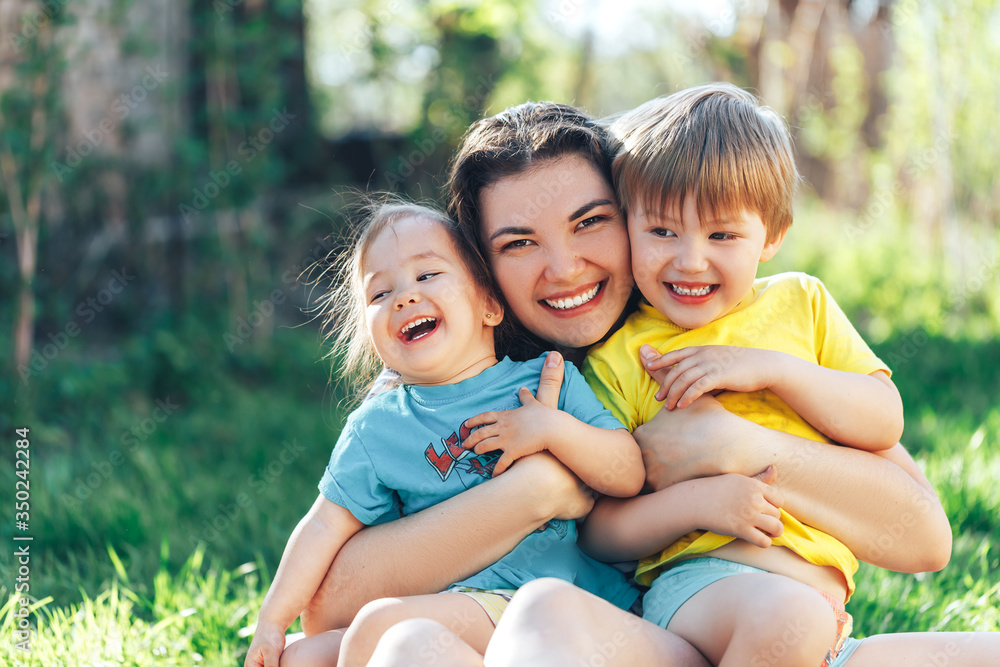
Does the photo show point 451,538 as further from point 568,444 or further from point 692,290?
point 692,290

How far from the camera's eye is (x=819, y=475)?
66.3 inches

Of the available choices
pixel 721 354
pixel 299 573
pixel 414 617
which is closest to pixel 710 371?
pixel 721 354

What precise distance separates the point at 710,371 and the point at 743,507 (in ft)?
0.89

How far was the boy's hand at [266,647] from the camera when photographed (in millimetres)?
1650

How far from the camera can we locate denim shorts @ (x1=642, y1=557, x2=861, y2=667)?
1576 millimetres

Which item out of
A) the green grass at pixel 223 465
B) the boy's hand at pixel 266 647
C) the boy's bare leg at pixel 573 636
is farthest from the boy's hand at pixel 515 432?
the green grass at pixel 223 465

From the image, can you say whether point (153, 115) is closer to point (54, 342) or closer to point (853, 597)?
point (54, 342)

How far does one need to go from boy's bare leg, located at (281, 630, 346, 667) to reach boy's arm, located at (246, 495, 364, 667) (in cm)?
3

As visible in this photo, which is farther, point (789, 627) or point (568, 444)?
point (568, 444)

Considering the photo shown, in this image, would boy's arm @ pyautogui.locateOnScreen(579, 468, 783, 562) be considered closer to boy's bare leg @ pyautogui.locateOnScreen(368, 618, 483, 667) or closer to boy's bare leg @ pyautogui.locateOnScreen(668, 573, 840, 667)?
boy's bare leg @ pyautogui.locateOnScreen(668, 573, 840, 667)

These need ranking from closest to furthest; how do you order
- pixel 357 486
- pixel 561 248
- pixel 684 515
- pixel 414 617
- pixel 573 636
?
pixel 573 636 → pixel 414 617 → pixel 684 515 → pixel 357 486 → pixel 561 248

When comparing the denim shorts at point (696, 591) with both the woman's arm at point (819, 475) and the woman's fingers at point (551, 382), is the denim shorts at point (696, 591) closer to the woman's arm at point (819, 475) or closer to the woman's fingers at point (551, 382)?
the woman's arm at point (819, 475)

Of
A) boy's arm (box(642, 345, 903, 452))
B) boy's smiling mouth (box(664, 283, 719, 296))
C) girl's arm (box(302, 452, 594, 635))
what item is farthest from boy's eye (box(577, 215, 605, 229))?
girl's arm (box(302, 452, 594, 635))

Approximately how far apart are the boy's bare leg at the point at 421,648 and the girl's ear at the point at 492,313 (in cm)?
73
